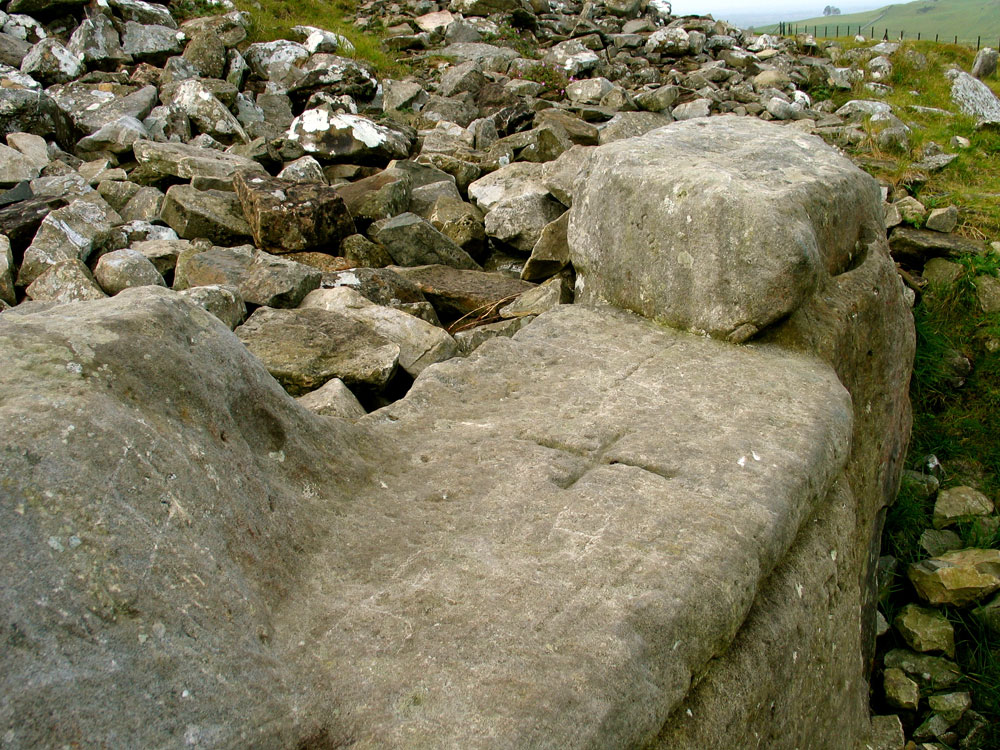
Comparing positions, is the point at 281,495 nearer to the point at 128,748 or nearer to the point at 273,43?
the point at 128,748

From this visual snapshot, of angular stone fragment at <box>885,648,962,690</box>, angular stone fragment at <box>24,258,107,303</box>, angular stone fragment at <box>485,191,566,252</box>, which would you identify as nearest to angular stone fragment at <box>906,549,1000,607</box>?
angular stone fragment at <box>885,648,962,690</box>

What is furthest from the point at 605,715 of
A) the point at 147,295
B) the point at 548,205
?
the point at 548,205

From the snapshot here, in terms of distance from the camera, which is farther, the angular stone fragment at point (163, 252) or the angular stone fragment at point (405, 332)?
the angular stone fragment at point (163, 252)

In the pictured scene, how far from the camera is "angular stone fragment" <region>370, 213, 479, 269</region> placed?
4852mm

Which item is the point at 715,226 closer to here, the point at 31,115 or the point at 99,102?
the point at 31,115

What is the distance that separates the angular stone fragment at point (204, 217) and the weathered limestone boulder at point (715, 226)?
7.20 ft

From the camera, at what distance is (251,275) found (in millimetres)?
4027

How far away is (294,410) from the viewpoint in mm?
2191

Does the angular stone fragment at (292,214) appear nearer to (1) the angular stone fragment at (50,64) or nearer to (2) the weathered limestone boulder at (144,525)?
(2) the weathered limestone boulder at (144,525)

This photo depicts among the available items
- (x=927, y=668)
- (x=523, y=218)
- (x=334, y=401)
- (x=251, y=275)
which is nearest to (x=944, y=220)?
(x=523, y=218)

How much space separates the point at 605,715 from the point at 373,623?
49cm

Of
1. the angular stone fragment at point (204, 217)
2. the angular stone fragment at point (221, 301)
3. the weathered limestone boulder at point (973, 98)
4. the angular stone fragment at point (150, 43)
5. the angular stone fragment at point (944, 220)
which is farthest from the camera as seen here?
the weathered limestone boulder at point (973, 98)

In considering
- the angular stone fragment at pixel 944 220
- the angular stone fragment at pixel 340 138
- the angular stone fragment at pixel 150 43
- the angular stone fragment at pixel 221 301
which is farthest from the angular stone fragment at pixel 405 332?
the angular stone fragment at pixel 150 43

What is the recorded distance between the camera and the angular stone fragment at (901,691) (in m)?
3.91
